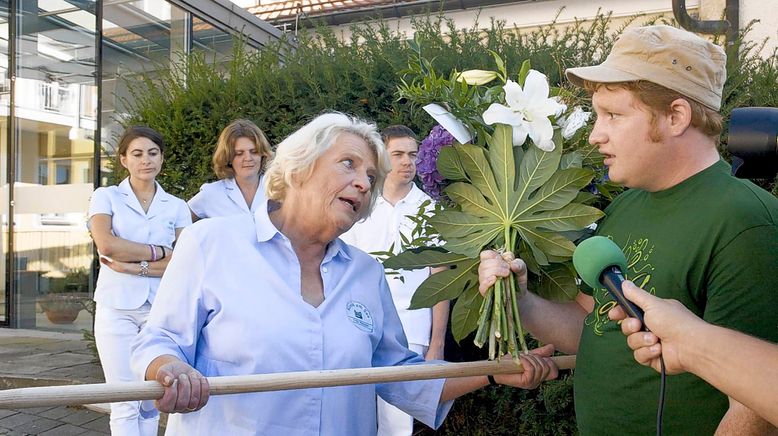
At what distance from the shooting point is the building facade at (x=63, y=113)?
30.4ft

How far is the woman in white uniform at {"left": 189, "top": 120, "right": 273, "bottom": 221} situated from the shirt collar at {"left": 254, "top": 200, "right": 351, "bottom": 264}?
2532 mm

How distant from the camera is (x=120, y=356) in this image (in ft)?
14.3

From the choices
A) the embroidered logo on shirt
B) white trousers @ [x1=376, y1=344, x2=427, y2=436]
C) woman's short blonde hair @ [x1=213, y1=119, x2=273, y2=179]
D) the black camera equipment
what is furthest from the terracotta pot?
the black camera equipment

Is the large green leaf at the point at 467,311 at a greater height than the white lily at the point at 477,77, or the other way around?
the white lily at the point at 477,77

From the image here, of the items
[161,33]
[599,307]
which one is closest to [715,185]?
[599,307]

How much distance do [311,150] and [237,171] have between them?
2761 mm

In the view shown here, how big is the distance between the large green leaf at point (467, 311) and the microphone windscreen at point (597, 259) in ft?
2.15

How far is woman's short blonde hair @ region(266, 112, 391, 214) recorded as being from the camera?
234 centimetres

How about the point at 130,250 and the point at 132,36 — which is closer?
the point at 130,250

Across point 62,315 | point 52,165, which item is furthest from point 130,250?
point 52,165

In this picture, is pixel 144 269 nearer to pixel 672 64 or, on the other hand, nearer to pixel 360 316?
pixel 360 316

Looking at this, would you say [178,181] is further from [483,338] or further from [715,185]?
[715,185]

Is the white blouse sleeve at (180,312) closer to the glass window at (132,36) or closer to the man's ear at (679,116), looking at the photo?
the man's ear at (679,116)

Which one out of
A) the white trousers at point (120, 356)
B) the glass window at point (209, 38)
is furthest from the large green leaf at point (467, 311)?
the glass window at point (209, 38)
